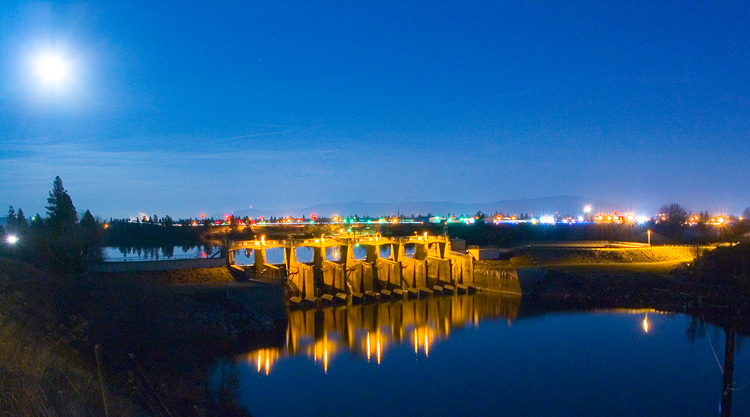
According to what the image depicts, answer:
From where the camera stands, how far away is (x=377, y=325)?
25.9 metres

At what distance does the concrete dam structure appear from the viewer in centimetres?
2916

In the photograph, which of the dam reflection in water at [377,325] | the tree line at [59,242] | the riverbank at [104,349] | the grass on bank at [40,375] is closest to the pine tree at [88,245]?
the tree line at [59,242]

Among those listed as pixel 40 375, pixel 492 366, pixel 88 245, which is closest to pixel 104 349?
pixel 40 375

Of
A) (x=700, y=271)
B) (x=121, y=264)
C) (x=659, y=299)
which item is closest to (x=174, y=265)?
(x=121, y=264)


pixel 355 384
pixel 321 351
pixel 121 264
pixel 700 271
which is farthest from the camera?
pixel 700 271

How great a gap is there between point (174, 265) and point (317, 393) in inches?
523

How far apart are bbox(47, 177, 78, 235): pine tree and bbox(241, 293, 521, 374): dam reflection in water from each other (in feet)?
48.3

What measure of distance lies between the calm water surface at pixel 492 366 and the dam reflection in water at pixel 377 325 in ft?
0.29

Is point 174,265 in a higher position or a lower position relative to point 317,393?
higher

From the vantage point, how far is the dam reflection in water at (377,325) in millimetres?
21031

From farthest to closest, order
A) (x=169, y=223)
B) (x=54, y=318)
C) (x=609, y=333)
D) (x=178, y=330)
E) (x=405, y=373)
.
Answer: (x=169, y=223), (x=609, y=333), (x=405, y=373), (x=178, y=330), (x=54, y=318)

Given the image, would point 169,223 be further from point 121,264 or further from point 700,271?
point 700,271

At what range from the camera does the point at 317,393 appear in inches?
657

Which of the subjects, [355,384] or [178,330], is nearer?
[178,330]
